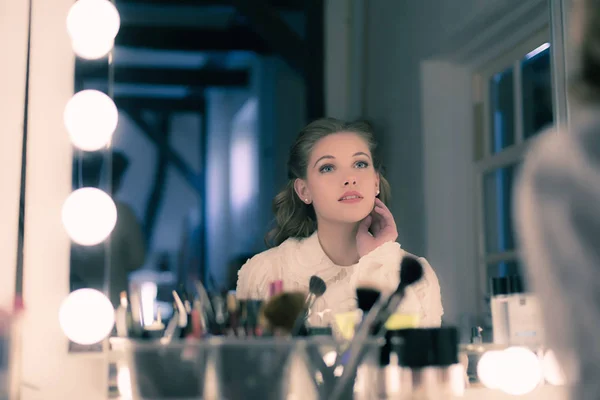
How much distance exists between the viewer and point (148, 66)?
0.92 metres

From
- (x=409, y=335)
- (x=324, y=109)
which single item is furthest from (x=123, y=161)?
(x=409, y=335)

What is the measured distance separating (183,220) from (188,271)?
0.07m

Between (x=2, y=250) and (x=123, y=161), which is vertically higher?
(x=123, y=161)

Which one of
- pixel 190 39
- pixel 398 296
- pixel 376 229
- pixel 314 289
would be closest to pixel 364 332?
pixel 398 296

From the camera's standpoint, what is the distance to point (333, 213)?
979 millimetres

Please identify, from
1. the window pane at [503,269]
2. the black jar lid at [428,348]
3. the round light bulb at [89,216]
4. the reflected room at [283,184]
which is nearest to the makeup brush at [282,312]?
the reflected room at [283,184]

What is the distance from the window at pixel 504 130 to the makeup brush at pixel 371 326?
A: 11.3 inches

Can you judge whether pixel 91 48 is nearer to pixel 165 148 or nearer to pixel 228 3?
pixel 165 148

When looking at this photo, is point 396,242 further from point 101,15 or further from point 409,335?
point 101,15

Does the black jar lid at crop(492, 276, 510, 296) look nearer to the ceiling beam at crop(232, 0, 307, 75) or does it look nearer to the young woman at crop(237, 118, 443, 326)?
the young woman at crop(237, 118, 443, 326)

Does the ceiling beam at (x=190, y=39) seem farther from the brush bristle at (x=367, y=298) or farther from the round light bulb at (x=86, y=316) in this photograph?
the brush bristle at (x=367, y=298)

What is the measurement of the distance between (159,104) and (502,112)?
19.9 inches

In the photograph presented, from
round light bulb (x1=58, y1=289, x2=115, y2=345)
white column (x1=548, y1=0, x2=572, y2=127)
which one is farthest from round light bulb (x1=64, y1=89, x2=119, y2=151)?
white column (x1=548, y1=0, x2=572, y2=127)

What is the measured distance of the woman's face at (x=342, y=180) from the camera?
38.2 inches
